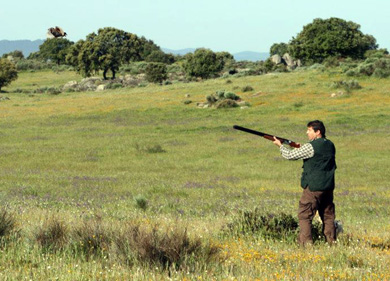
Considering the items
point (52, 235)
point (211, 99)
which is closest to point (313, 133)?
point (52, 235)

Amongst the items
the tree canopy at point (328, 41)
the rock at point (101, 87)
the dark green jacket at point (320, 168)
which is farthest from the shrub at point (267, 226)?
the tree canopy at point (328, 41)

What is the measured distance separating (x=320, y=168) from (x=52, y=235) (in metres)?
4.09

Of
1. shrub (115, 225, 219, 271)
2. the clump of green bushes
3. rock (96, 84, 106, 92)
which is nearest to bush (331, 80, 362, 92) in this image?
the clump of green bushes

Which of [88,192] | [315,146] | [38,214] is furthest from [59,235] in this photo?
[88,192]

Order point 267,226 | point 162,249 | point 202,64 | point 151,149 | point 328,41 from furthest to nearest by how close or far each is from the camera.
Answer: point 202,64, point 328,41, point 151,149, point 267,226, point 162,249

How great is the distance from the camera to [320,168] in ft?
27.4

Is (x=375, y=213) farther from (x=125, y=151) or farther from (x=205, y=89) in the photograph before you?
(x=205, y=89)

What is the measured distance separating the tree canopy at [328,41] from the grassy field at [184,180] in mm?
24269

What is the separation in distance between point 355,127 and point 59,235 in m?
33.4

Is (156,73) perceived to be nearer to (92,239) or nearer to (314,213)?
(314,213)

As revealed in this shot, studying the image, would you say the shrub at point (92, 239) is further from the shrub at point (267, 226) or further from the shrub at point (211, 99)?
A: the shrub at point (211, 99)

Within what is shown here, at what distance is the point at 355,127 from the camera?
3784 centimetres

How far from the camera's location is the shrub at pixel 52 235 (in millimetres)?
6828

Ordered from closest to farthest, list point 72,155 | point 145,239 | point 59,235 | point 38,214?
point 145,239, point 59,235, point 38,214, point 72,155
